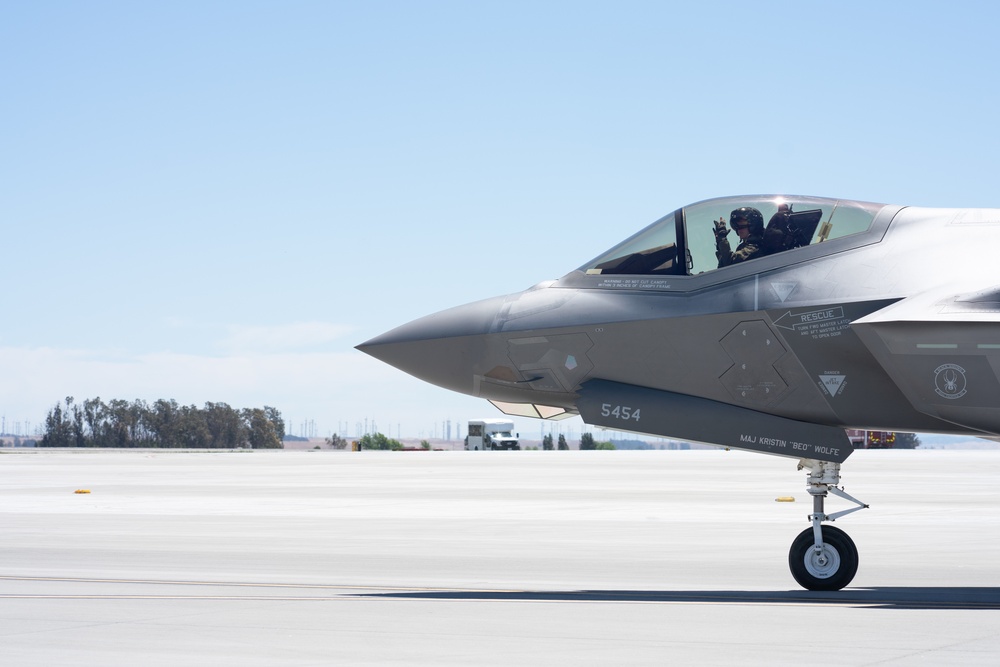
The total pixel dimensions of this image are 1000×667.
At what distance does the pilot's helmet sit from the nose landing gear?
8.53ft

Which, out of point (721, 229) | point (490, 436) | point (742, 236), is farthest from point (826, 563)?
point (490, 436)

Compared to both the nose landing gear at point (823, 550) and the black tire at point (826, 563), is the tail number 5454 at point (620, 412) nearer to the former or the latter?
the nose landing gear at point (823, 550)

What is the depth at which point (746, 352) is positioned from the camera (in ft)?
40.8

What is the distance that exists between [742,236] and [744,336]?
1166mm

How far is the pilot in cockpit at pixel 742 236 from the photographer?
1270 cm

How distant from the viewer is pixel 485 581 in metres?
14.1

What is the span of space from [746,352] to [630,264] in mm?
1672

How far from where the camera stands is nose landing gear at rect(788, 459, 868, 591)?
12727 millimetres

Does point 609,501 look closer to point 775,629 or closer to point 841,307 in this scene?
point 841,307

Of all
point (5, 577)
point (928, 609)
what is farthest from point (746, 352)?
point (5, 577)

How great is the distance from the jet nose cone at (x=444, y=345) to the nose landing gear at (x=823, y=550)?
386cm

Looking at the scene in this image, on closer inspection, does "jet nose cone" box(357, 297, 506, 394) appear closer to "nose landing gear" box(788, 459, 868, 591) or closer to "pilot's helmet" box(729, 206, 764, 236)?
"pilot's helmet" box(729, 206, 764, 236)

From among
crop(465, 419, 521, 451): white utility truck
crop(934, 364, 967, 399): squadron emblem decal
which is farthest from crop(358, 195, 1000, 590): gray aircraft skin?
crop(465, 419, 521, 451): white utility truck

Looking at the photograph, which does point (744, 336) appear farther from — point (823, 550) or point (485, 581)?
point (485, 581)
